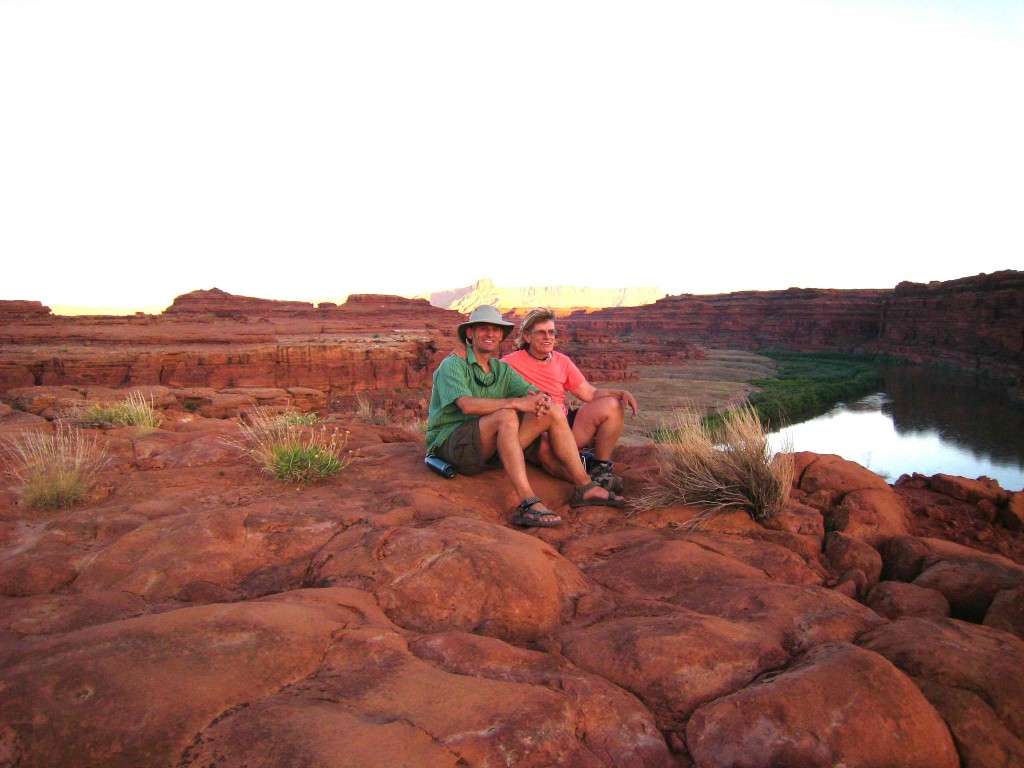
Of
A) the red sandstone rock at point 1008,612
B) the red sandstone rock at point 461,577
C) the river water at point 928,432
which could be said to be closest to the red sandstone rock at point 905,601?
the red sandstone rock at point 1008,612

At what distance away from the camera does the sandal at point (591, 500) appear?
4.15 metres

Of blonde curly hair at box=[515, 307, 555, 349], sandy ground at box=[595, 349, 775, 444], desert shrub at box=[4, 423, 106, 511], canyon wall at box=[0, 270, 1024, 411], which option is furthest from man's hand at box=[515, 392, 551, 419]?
canyon wall at box=[0, 270, 1024, 411]

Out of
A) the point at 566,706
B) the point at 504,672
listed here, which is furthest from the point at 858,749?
the point at 504,672

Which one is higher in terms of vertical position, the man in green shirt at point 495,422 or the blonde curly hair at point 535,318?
the blonde curly hair at point 535,318

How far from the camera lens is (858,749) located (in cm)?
175

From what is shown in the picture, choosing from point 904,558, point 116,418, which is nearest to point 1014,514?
point 904,558

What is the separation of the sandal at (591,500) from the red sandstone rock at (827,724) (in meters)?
2.13

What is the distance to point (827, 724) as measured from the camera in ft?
5.95

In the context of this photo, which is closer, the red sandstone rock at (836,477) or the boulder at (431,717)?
the boulder at (431,717)

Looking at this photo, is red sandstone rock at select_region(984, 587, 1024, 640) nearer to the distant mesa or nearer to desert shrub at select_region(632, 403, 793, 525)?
desert shrub at select_region(632, 403, 793, 525)

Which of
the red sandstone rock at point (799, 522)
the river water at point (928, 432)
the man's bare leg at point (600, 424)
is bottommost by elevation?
the river water at point (928, 432)

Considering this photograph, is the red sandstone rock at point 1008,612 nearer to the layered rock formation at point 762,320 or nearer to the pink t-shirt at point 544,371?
the pink t-shirt at point 544,371

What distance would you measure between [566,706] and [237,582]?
1.92 metres

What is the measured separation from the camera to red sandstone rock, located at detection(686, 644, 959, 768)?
69.1 inches
